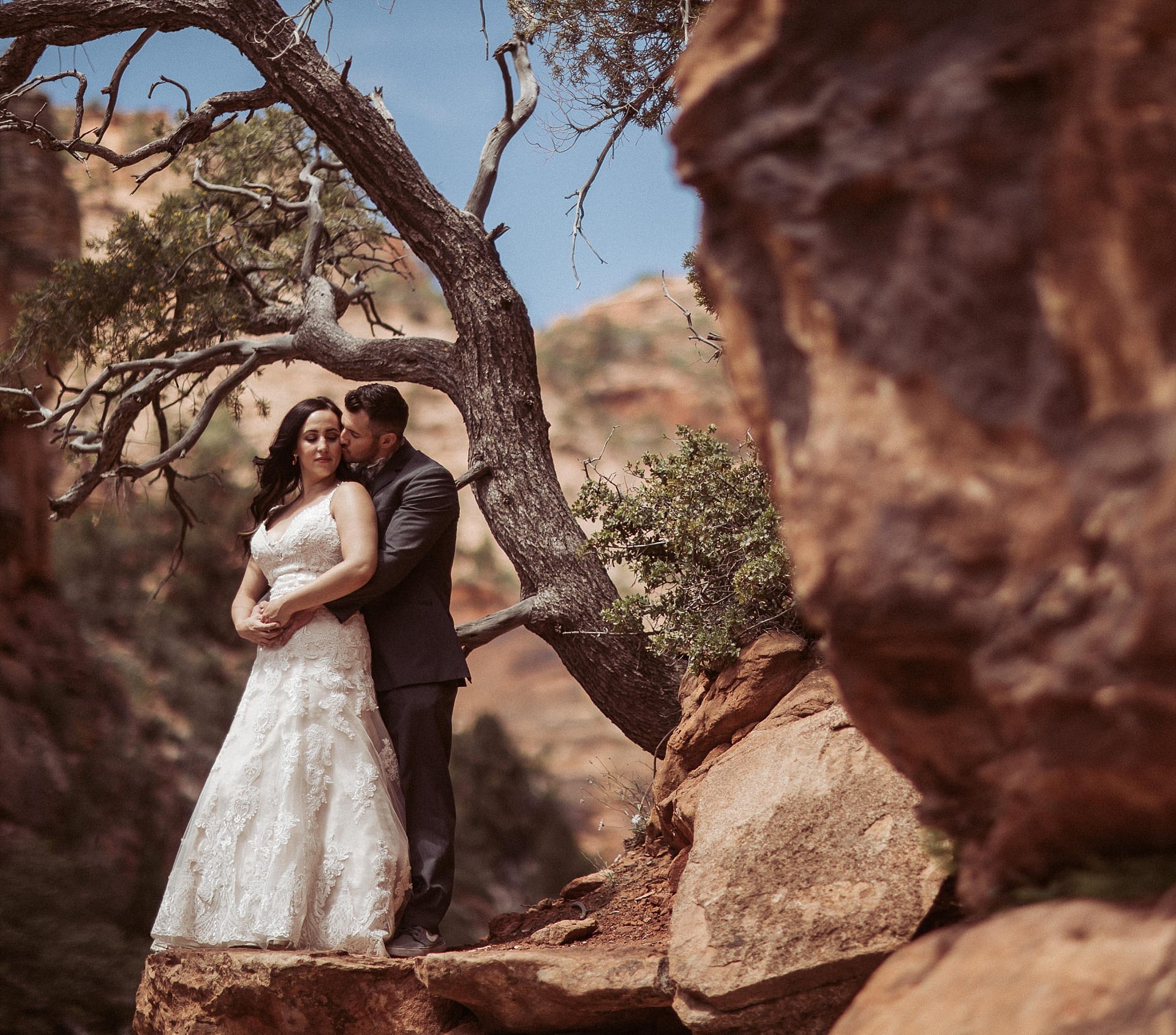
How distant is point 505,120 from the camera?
21.5ft

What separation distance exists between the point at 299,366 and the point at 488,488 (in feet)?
72.5

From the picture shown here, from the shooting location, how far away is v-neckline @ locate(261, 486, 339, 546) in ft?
14.4

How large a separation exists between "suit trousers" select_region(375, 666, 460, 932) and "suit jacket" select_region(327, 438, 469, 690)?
76 mm

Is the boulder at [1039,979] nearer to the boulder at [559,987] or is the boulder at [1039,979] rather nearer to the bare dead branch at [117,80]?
the boulder at [559,987]

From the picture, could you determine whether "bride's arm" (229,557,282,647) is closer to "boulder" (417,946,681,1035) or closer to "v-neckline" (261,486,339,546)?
"v-neckline" (261,486,339,546)

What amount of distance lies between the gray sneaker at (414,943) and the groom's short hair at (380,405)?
2003 millimetres

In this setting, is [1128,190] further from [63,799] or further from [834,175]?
[63,799]

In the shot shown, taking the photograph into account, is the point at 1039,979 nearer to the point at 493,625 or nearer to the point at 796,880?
the point at 796,880

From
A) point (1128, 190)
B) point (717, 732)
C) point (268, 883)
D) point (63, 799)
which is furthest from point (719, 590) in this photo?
point (63, 799)

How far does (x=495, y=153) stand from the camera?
21.3 feet

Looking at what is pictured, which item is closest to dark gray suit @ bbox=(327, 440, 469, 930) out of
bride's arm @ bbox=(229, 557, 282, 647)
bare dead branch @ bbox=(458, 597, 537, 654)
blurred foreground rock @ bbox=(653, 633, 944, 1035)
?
bride's arm @ bbox=(229, 557, 282, 647)

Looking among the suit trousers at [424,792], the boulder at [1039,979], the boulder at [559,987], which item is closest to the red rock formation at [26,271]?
the suit trousers at [424,792]

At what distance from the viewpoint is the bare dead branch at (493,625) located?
5598mm

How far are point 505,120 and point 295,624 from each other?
3.63m
